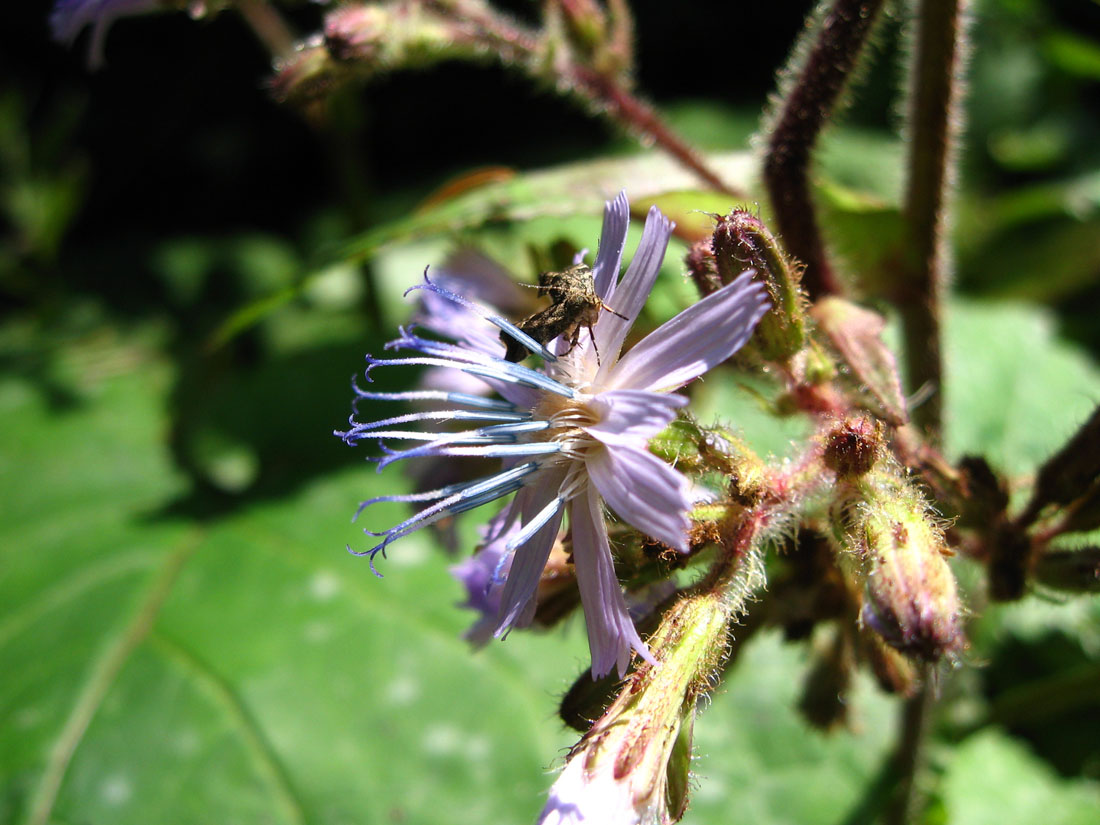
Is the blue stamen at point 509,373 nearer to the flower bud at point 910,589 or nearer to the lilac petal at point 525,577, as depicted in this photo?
the lilac petal at point 525,577

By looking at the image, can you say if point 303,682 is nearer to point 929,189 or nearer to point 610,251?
point 610,251

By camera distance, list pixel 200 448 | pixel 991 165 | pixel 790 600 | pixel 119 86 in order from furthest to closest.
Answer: pixel 119 86, pixel 991 165, pixel 200 448, pixel 790 600

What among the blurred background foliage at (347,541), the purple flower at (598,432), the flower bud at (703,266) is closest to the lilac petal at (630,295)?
the purple flower at (598,432)

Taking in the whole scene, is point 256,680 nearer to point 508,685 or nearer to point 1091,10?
point 508,685

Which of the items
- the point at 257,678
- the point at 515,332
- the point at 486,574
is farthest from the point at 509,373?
the point at 257,678

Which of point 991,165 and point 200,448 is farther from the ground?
point 200,448

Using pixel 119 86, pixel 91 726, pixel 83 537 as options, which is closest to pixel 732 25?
pixel 119 86
